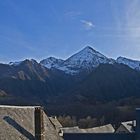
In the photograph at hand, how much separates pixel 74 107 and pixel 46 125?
5666 inches

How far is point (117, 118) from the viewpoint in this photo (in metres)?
142

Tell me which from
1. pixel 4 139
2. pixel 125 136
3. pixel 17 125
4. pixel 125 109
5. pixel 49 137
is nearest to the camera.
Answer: pixel 4 139

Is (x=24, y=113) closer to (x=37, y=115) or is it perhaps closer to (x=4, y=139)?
(x=37, y=115)

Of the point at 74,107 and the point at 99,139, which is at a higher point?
the point at 74,107

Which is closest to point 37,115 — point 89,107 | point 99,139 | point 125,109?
point 99,139

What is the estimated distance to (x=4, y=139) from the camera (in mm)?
26984

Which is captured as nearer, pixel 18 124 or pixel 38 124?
pixel 18 124

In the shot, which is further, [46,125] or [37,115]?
[46,125]

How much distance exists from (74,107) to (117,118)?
3738 centimetres

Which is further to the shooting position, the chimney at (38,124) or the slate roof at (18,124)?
the chimney at (38,124)

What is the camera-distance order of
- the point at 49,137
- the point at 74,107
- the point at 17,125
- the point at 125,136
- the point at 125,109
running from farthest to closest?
the point at 74,107
the point at 125,109
the point at 125,136
the point at 49,137
the point at 17,125

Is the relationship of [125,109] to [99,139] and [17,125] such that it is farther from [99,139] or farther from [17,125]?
[17,125]

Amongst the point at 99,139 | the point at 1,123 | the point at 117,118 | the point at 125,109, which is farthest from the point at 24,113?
the point at 125,109

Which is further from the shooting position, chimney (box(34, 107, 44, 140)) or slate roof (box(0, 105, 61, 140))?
chimney (box(34, 107, 44, 140))
